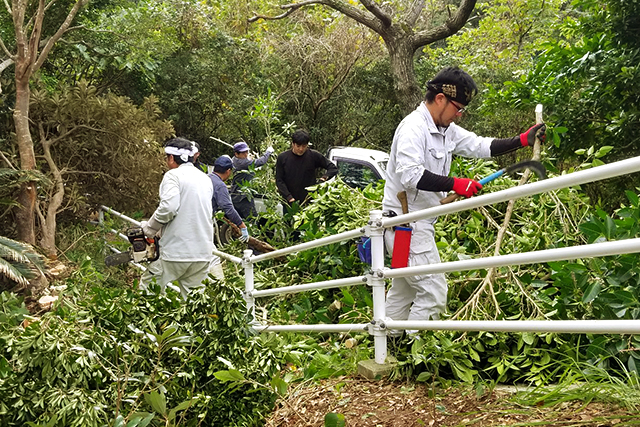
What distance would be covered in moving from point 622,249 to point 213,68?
53.7 feet

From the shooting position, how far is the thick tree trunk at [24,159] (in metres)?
8.66

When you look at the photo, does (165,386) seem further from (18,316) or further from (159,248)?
(159,248)

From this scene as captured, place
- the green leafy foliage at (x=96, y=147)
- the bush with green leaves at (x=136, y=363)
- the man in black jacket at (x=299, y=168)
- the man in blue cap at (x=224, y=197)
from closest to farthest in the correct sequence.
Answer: the bush with green leaves at (x=136, y=363) → the man in blue cap at (x=224, y=197) → the man in black jacket at (x=299, y=168) → the green leafy foliage at (x=96, y=147)

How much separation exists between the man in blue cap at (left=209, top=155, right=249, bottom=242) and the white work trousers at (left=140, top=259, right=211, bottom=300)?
0.99m

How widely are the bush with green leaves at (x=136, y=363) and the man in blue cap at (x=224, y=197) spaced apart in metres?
2.86

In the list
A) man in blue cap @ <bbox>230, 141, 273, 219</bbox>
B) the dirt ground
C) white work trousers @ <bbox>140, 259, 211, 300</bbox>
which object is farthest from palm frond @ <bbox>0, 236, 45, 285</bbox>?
the dirt ground

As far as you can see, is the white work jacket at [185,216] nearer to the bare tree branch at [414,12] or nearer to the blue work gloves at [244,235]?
the blue work gloves at [244,235]

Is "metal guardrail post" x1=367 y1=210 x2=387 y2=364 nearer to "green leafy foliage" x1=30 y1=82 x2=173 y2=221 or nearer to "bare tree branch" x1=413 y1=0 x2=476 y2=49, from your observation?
"green leafy foliage" x1=30 y1=82 x2=173 y2=221

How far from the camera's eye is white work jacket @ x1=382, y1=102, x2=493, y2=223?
4070 millimetres

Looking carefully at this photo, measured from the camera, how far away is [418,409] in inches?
134

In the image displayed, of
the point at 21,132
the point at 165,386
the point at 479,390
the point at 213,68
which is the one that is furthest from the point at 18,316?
the point at 213,68

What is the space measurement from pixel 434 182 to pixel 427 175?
56mm

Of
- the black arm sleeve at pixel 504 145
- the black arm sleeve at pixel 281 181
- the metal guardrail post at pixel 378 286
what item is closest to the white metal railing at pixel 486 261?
the metal guardrail post at pixel 378 286

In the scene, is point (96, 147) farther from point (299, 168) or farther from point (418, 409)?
point (418, 409)
